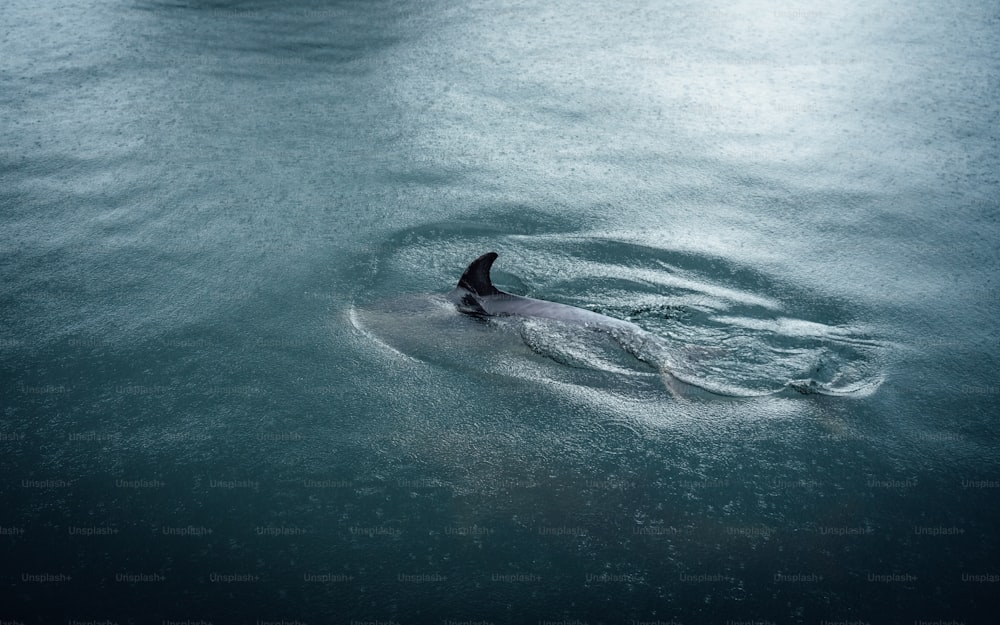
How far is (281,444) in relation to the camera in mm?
5848

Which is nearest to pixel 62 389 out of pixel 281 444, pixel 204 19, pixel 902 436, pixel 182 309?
pixel 182 309

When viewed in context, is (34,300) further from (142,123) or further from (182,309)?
(142,123)

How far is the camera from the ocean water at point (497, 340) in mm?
4984

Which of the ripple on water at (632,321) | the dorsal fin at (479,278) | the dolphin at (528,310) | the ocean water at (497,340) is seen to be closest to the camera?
the ocean water at (497,340)

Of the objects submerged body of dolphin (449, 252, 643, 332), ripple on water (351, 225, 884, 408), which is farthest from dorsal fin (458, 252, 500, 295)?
ripple on water (351, 225, 884, 408)

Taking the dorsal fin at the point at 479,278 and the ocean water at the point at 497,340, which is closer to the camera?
the ocean water at the point at 497,340

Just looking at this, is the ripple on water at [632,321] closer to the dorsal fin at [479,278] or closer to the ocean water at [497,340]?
the ocean water at [497,340]

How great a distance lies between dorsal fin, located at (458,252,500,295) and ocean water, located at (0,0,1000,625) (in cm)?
34

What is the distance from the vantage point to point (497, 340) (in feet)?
21.8

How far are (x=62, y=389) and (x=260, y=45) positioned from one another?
324 inches

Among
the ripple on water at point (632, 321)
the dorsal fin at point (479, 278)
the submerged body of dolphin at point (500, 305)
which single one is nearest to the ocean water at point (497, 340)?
the ripple on water at point (632, 321)

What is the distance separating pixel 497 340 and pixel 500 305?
0.36 metres

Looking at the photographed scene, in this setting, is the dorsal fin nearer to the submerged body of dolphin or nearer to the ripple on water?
the submerged body of dolphin

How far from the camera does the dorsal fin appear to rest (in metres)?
6.76
